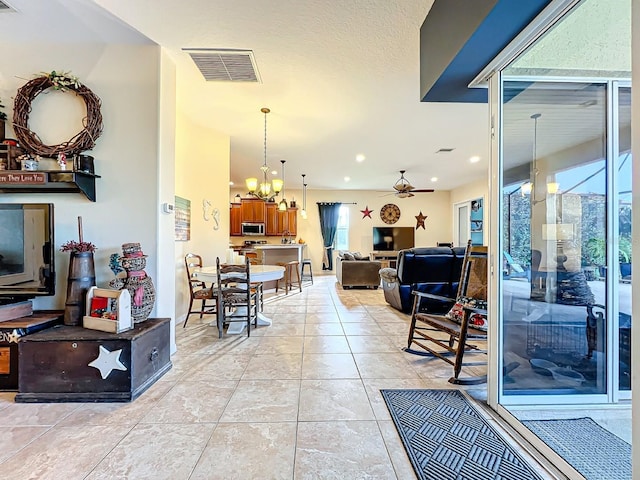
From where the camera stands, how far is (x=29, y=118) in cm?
250

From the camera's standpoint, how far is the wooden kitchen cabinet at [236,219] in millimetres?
8773

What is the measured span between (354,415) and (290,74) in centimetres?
296

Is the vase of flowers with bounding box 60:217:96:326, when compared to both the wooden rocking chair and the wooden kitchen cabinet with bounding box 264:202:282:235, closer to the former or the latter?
the wooden rocking chair

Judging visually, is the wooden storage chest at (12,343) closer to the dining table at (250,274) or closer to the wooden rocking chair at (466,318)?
the dining table at (250,274)

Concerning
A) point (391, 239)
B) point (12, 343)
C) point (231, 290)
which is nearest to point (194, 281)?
point (231, 290)

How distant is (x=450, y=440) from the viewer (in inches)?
65.6

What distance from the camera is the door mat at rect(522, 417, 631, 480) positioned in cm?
147

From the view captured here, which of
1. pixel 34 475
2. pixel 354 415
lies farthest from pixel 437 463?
pixel 34 475

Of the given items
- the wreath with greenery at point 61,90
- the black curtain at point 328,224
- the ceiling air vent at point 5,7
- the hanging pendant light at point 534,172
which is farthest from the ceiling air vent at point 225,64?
the black curtain at point 328,224

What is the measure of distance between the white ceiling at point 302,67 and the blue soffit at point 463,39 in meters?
0.23

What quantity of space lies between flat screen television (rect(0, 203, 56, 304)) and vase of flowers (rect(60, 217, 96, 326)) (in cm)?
16

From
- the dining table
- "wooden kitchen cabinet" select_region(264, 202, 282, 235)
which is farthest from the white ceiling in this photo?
"wooden kitchen cabinet" select_region(264, 202, 282, 235)

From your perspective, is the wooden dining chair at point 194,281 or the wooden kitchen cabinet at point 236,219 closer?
the wooden dining chair at point 194,281

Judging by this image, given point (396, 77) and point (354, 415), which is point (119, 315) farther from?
point (396, 77)
